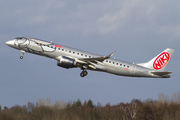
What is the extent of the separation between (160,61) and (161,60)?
13.3 inches

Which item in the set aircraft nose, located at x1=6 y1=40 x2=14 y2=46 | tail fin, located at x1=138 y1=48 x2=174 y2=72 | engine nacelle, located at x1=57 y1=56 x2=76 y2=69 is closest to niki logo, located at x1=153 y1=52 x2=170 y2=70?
tail fin, located at x1=138 y1=48 x2=174 y2=72

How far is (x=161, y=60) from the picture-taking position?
51.2 m

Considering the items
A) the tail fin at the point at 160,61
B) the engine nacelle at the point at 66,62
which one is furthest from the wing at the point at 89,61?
the tail fin at the point at 160,61

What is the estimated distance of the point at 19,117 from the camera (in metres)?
61.2

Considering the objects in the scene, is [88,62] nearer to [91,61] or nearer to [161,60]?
[91,61]

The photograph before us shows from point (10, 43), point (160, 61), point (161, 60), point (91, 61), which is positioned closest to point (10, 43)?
point (10, 43)

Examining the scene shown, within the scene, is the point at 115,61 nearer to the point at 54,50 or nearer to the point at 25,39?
the point at 54,50

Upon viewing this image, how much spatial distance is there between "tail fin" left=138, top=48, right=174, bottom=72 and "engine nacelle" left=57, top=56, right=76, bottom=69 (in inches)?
546

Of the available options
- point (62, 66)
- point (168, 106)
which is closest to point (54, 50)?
point (62, 66)

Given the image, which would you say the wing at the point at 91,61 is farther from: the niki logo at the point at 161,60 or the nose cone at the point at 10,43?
the niki logo at the point at 161,60

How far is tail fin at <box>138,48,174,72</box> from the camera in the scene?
1978 inches

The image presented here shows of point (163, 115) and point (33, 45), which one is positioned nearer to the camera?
point (33, 45)

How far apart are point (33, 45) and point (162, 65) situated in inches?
957

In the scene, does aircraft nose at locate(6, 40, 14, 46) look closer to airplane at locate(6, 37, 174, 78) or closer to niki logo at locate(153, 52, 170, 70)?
airplane at locate(6, 37, 174, 78)
